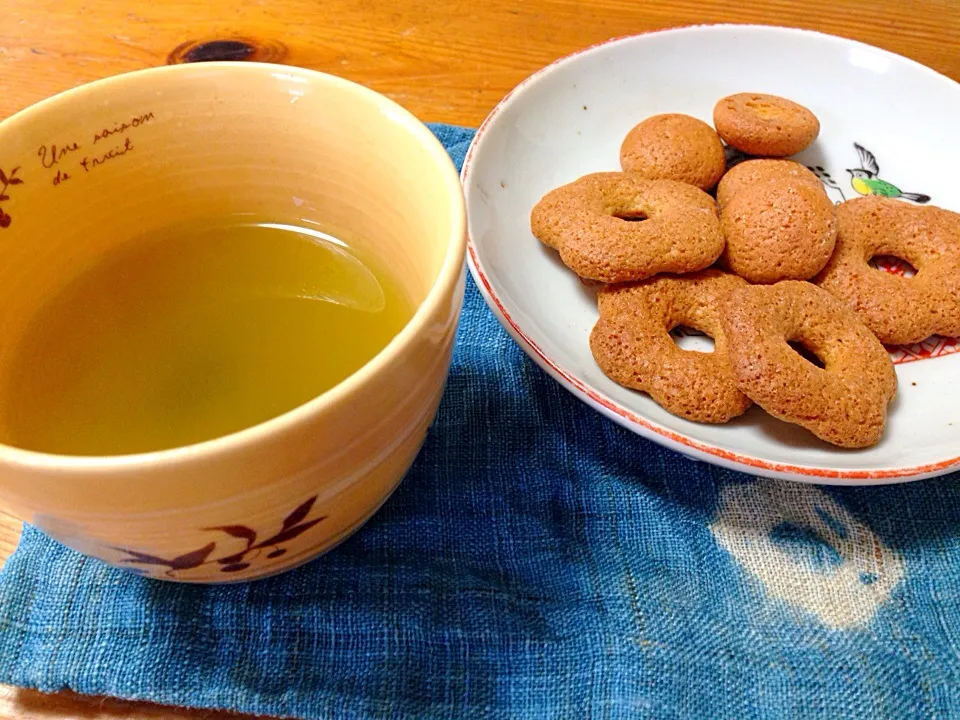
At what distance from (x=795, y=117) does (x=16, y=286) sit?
85 centimetres

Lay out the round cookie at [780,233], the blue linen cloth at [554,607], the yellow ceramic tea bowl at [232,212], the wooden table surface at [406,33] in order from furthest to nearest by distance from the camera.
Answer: the wooden table surface at [406,33] < the round cookie at [780,233] < the blue linen cloth at [554,607] < the yellow ceramic tea bowl at [232,212]

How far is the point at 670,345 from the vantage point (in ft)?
2.33

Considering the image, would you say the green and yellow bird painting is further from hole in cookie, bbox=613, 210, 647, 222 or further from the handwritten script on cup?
the handwritten script on cup

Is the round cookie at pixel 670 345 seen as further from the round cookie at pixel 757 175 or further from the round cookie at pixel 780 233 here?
the round cookie at pixel 757 175

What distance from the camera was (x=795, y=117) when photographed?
89 centimetres

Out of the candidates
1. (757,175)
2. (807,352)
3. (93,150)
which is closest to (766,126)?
(757,175)

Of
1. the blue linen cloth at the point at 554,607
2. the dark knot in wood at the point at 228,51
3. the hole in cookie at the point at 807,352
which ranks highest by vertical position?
the dark knot in wood at the point at 228,51

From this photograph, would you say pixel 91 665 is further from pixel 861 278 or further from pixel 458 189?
pixel 861 278

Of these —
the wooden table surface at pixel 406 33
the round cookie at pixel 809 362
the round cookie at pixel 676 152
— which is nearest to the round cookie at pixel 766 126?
the round cookie at pixel 676 152

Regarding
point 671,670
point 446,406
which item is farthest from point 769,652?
point 446,406

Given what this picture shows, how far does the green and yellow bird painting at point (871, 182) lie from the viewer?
92 centimetres

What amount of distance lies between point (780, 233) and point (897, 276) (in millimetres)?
175

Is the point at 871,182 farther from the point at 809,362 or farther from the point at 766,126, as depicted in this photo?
the point at 809,362

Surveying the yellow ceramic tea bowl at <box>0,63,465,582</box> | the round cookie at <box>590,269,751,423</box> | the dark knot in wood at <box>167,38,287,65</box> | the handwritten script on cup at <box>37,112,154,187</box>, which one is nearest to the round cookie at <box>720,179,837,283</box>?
the round cookie at <box>590,269,751,423</box>
